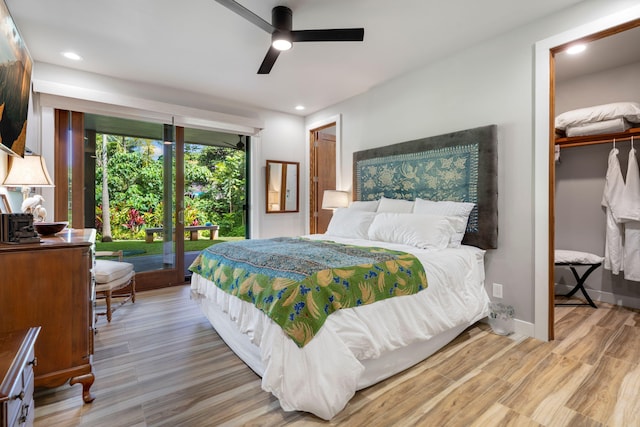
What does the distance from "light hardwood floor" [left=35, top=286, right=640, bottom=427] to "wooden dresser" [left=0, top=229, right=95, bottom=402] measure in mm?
222

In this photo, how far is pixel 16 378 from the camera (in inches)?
34.9

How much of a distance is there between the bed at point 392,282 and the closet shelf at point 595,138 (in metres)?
1.23

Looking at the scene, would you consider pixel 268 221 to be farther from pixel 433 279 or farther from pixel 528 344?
pixel 528 344

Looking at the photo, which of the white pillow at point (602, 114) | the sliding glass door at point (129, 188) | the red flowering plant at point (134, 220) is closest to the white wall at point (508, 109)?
the white pillow at point (602, 114)

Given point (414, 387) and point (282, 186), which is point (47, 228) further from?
point (282, 186)

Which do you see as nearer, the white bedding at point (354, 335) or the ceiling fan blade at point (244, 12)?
the white bedding at point (354, 335)

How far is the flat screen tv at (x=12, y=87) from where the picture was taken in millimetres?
1885

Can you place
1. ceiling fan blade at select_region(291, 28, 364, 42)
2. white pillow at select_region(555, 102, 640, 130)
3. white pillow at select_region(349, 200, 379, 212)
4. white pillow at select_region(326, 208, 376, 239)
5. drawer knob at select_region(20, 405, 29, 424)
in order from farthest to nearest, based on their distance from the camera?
white pillow at select_region(349, 200, 379, 212) < white pillow at select_region(326, 208, 376, 239) < white pillow at select_region(555, 102, 640, 130) < ceiling fan blade at select_region(291, 28, 364, 42) < drawer knob at select_region(20, 405, 29, 424)

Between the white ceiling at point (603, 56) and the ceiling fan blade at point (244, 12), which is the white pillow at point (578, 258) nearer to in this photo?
the white ceiling at point (603, 56)

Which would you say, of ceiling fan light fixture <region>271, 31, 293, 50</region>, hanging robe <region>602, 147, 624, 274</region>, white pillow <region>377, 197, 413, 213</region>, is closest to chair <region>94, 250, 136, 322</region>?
ceiling fan light fixture <region>271, 31, 293, 50</region>

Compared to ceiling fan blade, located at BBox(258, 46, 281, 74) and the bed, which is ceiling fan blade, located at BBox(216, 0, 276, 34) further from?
the bed

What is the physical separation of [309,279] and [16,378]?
1115 millimetres

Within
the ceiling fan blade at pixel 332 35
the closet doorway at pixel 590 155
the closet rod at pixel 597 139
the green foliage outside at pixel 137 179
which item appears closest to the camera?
the ceiling fan blade at pixel 332 35

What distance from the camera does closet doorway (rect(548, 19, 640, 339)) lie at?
3152 millimetres
